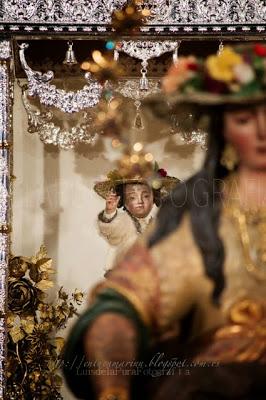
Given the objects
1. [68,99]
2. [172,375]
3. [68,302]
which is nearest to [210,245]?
[172,375]

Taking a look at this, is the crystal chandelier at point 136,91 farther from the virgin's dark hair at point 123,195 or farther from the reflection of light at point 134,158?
the reflection of light at point 134,158

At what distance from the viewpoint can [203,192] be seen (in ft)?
8.37

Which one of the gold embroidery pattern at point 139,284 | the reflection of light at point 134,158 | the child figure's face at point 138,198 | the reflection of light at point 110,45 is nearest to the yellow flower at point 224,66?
the gold embroidery pattern at point 139,284

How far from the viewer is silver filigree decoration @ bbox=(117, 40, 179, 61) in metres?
5.38

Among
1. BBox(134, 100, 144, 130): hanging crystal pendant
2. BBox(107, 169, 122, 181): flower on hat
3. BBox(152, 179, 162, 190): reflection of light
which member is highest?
BBox(134, 100, 144, 130): hanging crystal pendant

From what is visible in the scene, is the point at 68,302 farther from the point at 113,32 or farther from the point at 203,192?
the point at 203,192

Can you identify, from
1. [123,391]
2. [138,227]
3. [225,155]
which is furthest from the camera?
[138,227]

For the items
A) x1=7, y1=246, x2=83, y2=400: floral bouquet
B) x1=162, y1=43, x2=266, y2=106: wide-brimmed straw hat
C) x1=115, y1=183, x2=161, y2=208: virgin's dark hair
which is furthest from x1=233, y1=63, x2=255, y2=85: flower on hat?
x1=115, y1=183, x2=161, y2=208: virgin's dark hair

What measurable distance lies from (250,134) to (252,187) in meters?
0.14

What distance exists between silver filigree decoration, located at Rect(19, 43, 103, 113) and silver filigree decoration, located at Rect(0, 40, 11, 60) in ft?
0.34

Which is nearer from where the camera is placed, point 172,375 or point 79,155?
point 172,375

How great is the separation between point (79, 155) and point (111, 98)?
0.75 meters

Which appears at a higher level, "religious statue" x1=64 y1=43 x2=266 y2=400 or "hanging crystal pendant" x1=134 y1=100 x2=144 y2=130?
"hanging crystal pendant" x1=134 y1=100 x2=144 y2=130

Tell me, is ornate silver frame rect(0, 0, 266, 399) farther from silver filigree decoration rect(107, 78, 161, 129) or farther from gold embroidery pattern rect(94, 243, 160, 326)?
gold embroidery pattern rect(94, 243, 160, 326)
